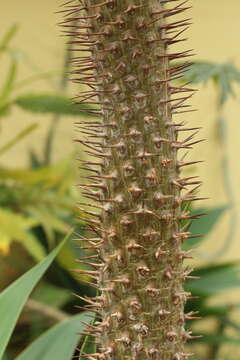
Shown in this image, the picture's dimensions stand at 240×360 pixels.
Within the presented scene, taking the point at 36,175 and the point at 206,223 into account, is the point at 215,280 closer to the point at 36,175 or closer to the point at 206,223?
the point at 206,223

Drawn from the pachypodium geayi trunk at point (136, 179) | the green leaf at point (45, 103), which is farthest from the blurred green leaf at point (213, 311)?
the pachypodium geayi trunk at point (136, 179)

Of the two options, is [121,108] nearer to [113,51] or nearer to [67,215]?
[113,51]

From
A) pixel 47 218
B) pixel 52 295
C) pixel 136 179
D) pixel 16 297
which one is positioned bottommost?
pixel 52 295

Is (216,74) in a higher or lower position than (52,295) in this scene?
higher

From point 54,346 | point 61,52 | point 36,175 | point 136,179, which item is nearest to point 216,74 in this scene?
point 54,346

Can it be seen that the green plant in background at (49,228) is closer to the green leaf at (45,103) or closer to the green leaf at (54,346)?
the green leaf at (45,103)

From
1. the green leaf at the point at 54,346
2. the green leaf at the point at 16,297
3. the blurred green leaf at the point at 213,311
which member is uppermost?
the green leaf at the point at 16,297

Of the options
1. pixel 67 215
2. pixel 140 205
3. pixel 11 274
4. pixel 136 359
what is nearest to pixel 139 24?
pixel 140 205
